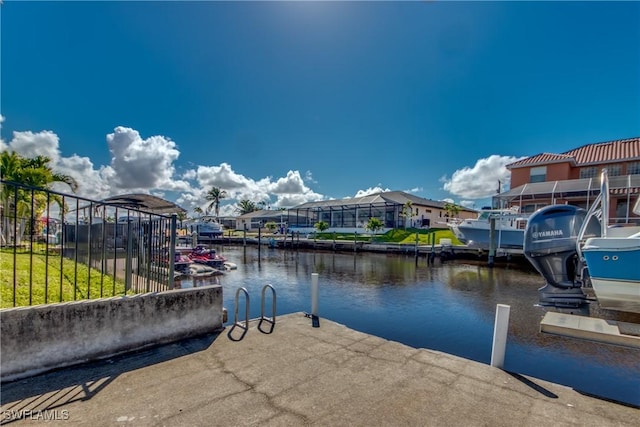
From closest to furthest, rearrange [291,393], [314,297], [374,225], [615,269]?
[291,393] → [314,297] → [615,269] → [374,225]

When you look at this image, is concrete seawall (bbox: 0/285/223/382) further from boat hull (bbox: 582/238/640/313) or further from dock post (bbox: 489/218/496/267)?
dock post (bbox: 489/218/496/267)

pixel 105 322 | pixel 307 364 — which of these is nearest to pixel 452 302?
pixel 307 364

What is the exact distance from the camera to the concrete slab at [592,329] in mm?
5676

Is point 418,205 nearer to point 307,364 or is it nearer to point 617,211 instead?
point 617,211

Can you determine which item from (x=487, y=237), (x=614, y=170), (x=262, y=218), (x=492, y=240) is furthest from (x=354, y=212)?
(x=614, y=170)

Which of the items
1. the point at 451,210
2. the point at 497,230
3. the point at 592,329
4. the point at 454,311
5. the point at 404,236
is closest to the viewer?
the point at 592,329

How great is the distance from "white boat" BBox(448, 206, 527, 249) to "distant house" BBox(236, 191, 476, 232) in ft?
55.0

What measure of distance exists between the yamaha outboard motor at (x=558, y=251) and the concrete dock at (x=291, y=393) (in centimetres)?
843

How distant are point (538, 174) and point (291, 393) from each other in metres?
36.9

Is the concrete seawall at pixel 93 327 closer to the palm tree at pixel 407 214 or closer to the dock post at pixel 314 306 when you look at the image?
the dock post at pixel 314 306

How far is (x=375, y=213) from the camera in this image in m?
52.2

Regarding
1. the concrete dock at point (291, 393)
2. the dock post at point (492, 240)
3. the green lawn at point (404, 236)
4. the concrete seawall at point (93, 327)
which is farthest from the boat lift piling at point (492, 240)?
the concrete seawall at point (93, 327)

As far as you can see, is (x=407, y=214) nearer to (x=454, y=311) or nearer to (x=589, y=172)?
(x=589, y=172)

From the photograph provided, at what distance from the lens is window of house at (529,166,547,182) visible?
104 feet
